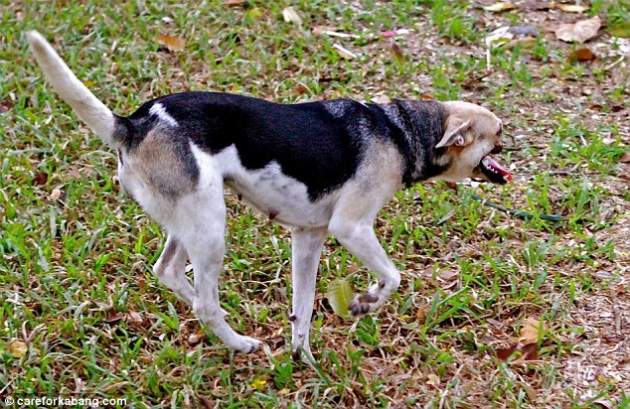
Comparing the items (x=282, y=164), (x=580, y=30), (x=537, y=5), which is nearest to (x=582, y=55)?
(x=580, y=30)

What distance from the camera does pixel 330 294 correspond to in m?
4.94

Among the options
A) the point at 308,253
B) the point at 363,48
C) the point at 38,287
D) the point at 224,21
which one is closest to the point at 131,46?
the point at 224,21

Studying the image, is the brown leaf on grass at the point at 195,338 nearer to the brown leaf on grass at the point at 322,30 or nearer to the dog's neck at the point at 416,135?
the dog's neck at the point at 416,135

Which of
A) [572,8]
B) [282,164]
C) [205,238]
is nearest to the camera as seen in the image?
[205,238]

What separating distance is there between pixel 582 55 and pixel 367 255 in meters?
3.52

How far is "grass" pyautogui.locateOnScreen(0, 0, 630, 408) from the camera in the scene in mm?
4820

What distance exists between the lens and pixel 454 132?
4746mm

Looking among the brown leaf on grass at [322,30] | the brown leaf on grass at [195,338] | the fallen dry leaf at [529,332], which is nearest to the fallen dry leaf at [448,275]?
the fallen dry leaf at [529,332]

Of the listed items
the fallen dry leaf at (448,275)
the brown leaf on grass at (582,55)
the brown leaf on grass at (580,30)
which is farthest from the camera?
the brown leaf on grass at (580,30)

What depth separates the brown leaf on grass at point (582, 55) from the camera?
292 inches

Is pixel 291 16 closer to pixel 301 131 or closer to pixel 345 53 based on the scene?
pixel 345 53

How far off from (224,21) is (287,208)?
3476mm

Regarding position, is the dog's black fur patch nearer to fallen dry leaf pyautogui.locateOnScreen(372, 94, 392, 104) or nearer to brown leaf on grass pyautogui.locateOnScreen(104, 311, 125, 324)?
brown leaf on grass pyautogui.locateOnScreen(104, 311, 125, 324)

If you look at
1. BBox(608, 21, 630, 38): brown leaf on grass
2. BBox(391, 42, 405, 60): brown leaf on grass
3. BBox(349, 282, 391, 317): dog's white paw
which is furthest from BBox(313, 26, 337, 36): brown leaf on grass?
BBox(349, 282, 391, 317): dog's white paw
